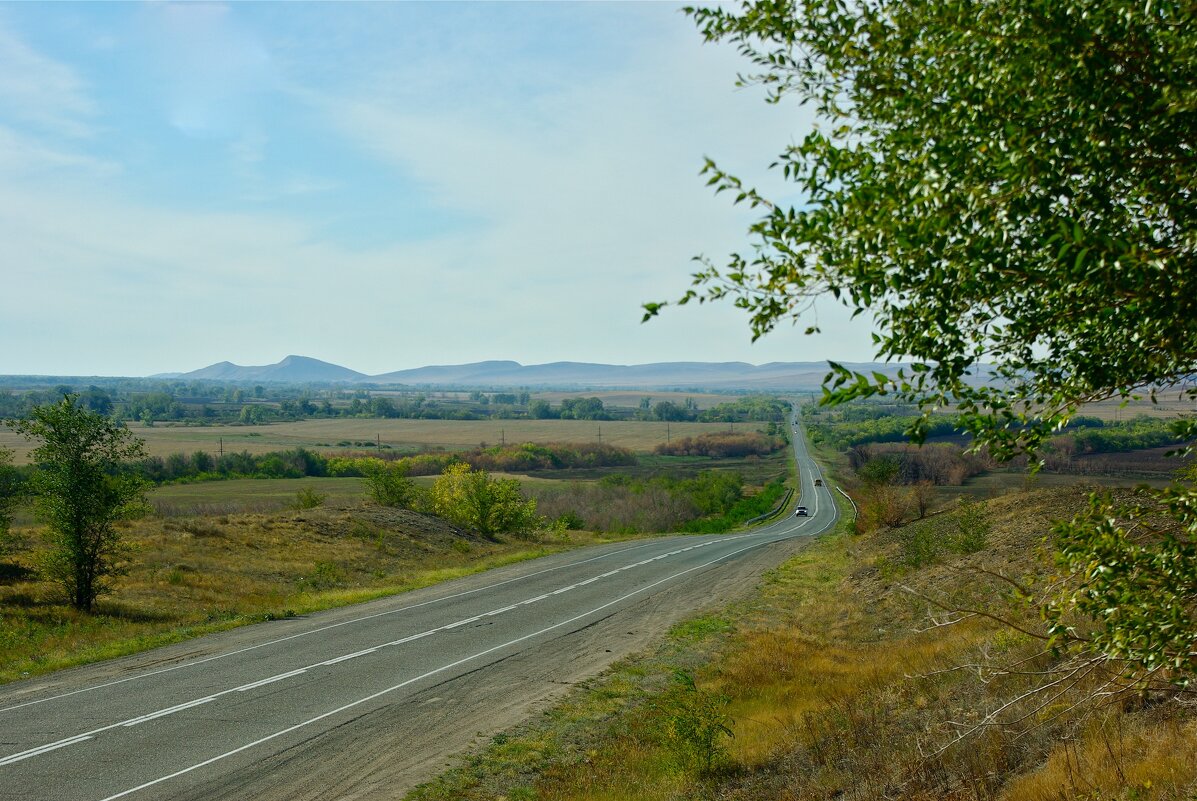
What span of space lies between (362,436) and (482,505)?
125661 mm

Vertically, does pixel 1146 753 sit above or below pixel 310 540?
above

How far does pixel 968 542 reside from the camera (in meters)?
21.7

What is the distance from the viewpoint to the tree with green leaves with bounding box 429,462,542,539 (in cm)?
4669

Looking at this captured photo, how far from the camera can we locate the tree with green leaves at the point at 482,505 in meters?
46.7

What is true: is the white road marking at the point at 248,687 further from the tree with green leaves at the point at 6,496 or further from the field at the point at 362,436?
the field at the point at 362,436

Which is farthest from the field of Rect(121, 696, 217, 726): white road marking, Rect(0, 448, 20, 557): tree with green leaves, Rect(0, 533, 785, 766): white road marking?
Rect(121, 696, 217, 726): white road marking

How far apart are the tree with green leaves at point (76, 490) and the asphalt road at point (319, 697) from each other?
5900mm

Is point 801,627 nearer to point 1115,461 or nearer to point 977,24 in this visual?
point 977,24

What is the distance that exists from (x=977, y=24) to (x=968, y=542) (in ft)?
65.4

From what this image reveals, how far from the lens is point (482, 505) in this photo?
46.8m

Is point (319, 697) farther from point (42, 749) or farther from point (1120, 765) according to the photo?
point (1120, 765)

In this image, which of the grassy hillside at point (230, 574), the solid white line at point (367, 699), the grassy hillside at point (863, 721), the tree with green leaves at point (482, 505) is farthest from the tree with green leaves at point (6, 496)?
the tree with green leaves at point (482, 505)

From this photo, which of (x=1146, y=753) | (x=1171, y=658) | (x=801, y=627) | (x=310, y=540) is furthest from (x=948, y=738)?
(x=310, y=540)

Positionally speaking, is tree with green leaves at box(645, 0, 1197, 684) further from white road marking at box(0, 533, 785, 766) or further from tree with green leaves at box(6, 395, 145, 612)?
tree with green leaves at box(6, 395, 145, 612)
